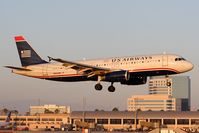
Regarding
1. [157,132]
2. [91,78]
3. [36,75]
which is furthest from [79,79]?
[157,132]

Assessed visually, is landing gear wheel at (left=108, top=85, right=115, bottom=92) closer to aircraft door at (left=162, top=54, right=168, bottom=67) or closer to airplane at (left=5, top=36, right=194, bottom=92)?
airplane at (left=5, top=36, right=194, bottom=92)

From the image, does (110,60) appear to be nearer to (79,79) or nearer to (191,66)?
(79,79)

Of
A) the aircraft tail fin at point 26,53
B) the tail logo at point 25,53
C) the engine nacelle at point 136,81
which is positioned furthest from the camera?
the tail logo at point 25,53

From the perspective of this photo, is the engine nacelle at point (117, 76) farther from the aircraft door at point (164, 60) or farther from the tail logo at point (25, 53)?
the tail logo at point (25, 53)

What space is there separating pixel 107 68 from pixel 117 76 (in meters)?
3.03

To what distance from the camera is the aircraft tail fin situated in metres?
111

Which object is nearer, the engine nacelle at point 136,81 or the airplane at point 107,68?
the airplane at point 107,68

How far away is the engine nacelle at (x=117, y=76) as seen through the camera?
3762 inches

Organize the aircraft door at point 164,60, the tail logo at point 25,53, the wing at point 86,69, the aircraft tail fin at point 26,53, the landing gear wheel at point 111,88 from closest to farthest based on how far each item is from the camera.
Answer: the aircraft door at point 164,60 → the wing at point 86,69 → the landing gear wheel at point 111,88 → the aircraft tail fin at point 26,53 → the tail logo at point 25,53

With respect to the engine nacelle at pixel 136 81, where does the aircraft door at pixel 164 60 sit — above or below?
above

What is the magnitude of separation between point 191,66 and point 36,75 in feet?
101

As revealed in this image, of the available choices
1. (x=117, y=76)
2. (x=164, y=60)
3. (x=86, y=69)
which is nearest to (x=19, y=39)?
(x=86, y=69)

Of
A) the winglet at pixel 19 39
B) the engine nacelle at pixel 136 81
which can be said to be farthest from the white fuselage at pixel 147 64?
the winglet at pixel 19 39

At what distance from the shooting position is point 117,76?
96.5m
